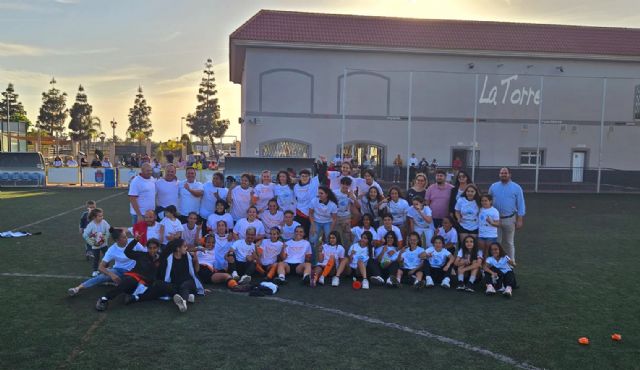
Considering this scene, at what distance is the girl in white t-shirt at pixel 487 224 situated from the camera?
25.9 ft

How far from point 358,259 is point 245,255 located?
176 centimetres

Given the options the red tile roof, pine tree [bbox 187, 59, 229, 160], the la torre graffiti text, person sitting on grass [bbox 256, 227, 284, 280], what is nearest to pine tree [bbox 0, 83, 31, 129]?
pine tree [bbox 187, 59, 229, 160]

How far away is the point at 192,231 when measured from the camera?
8297mm

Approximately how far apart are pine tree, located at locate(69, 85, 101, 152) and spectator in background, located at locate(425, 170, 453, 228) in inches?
2698

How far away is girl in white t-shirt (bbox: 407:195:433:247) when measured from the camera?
825cm

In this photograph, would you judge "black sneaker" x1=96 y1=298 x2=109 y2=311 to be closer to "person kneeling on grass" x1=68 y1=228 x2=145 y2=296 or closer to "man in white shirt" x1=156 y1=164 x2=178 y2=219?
"person kneeling on grass" x1=68 y1=228 x2=145 y2=296

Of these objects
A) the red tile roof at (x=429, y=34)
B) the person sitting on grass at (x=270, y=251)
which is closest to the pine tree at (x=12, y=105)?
the red tile roof at (x=429, y=34)

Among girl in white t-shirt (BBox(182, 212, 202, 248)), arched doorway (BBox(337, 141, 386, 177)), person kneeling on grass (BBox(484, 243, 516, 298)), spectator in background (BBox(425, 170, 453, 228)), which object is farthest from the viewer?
arched doorway (BBox(337, 141, 386, 177))

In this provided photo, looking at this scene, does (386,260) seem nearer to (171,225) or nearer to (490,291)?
(490,291)

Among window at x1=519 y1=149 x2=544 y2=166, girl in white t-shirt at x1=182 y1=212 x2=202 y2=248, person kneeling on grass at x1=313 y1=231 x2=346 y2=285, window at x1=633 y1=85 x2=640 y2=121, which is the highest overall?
window at x1=633 y1=85 x2=640 y2=121

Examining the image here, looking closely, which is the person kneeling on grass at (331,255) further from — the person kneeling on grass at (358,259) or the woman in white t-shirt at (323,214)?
the woman in white t-shirt at (323,214)

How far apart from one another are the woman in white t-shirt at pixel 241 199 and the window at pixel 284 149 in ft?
50.7

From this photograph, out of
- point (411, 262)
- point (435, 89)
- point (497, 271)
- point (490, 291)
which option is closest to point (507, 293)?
point (490, 291)

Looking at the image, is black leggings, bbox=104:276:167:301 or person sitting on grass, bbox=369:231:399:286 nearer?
black leggings, bbox=104:276:167:301
